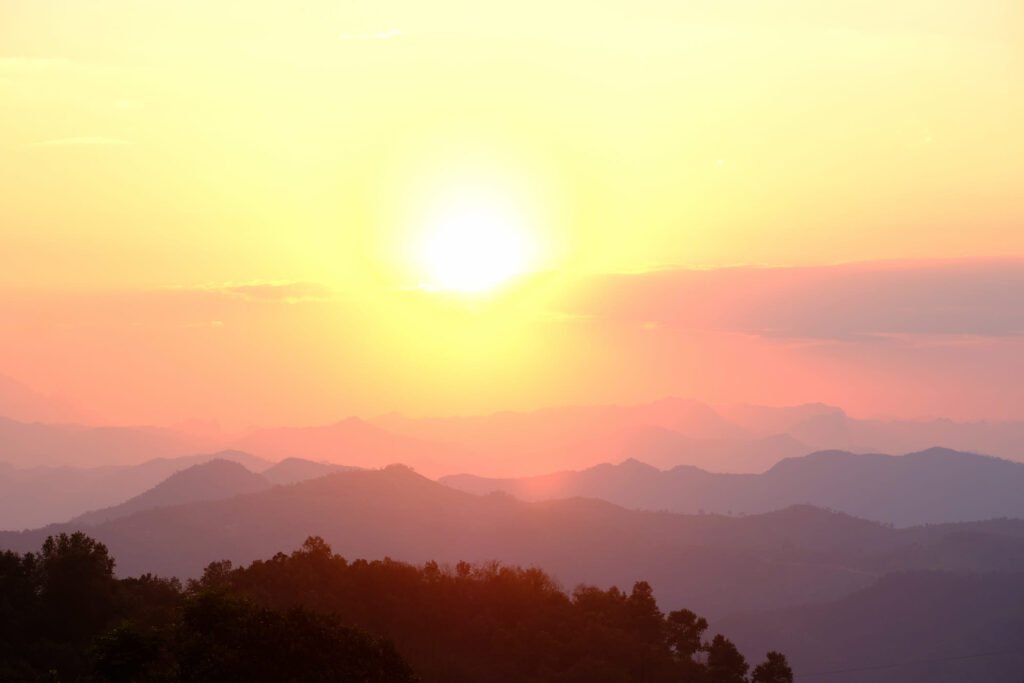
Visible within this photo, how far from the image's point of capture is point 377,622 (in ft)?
360

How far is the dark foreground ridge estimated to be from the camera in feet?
192

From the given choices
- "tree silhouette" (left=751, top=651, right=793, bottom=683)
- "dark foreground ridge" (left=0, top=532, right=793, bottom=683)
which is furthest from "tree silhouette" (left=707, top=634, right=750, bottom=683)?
"tree silhouette" (left=751, top=651, right=793, bottom=683)

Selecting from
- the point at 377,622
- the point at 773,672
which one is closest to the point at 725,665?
the point at 773,672

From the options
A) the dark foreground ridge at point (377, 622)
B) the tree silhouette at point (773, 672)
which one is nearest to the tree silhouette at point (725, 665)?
the dark foreground ridge at point (377, 622)

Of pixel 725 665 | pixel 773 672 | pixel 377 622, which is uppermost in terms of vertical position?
pixel 377 622

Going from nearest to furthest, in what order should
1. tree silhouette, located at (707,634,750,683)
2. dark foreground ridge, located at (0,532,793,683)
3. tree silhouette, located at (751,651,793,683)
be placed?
dark foreground ridge, located at (0,532,793,683), tree silhouette, located at (751,651,793,683), tree silhouette, located at (707,634,750,683)

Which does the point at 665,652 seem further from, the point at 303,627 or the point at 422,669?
the point at 303,627

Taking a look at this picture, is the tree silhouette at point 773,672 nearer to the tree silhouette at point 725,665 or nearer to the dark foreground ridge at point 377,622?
the dark foreground ridge at point 377,622

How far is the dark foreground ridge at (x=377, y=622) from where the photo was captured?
192ft

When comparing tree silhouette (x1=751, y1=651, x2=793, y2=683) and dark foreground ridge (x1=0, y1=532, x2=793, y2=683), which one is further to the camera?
tree silhouette (x1=751, y1=651, x2=793, y2=683)

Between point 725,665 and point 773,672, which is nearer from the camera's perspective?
point 773,672

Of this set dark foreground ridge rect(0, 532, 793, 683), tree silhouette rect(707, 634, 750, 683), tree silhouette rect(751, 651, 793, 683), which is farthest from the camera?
tree silhouette rect(707, 634, 750, 683)

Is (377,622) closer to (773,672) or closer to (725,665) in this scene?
(725,665)

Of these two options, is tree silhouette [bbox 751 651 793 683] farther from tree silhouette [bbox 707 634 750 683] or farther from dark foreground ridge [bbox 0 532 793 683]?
tree silhouette [bbox 707 634 750 683]
